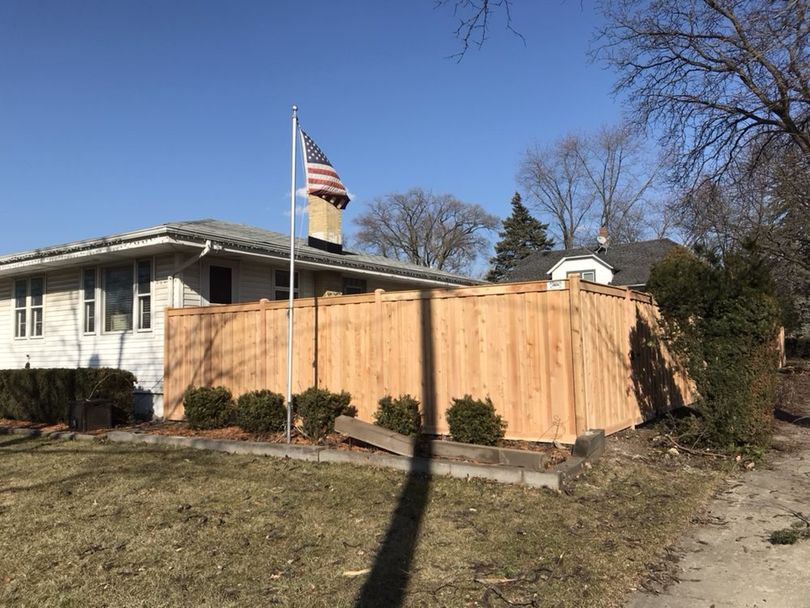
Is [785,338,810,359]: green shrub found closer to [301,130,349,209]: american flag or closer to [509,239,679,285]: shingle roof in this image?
[509,239,679,285]: shingle roof

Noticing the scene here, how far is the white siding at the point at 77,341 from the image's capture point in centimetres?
1130

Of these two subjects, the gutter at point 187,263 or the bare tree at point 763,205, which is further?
the bare tree at point 763,205

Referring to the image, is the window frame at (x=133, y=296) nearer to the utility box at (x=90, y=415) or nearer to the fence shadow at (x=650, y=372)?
the utility box at (x=90, y=415)

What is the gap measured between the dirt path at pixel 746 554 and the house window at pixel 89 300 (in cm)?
1204

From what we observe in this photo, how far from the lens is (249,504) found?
217 inches

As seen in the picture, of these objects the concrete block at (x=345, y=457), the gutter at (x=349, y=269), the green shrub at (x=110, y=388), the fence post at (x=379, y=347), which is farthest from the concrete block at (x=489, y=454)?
the green shrub at (x=110, y=388)

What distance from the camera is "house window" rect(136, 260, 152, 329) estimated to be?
37.9 ft

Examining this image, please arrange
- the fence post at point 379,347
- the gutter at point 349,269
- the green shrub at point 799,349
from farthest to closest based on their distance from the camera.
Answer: the green shrub at point 799,349 → the gutter at point 349,269 → the fence post at point 379,347

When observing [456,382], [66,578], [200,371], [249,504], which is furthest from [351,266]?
[66,578]

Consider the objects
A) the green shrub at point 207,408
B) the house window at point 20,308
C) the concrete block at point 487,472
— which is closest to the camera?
the concrete block at point 487,472

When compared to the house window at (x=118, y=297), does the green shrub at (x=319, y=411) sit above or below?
below

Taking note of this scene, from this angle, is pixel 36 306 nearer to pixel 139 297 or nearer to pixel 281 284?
pixel 139 297

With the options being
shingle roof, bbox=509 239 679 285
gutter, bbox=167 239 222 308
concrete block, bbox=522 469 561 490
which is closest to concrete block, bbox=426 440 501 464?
concrete block, bbox=522 469 561 490

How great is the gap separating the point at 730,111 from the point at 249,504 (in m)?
13.0
